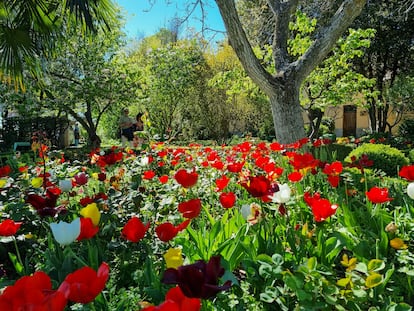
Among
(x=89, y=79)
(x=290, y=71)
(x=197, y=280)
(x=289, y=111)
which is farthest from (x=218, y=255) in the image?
(x=89, y=79)

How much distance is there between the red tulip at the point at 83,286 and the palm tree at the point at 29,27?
202 inches

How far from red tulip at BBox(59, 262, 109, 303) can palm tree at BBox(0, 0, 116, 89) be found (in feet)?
16.8

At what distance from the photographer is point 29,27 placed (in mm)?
5613

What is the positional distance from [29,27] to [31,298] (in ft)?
19.2

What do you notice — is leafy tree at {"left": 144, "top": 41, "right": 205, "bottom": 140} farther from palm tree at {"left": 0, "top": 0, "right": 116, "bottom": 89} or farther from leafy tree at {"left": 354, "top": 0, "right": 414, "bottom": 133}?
palm tree at {"left": 0, "top": 0, "right": 116, "bottom": 89}

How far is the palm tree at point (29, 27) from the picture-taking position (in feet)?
17.9

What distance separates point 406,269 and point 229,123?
13917 mm

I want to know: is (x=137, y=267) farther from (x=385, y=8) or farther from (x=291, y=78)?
(x=385, y=8)

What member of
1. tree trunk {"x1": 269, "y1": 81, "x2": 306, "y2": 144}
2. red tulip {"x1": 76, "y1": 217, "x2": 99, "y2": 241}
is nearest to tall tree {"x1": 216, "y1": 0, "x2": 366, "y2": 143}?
tree trunk {"x1": 269, "y1": 81, "x2": 306, "y2": 144}

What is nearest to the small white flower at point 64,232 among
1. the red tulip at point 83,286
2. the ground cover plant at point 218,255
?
the ground cover plant at point 218,255

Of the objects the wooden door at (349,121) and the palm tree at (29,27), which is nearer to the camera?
the palm tree at (29,27)

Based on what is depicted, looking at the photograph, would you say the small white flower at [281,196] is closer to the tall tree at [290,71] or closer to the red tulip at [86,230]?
the red tulip at [86,230]

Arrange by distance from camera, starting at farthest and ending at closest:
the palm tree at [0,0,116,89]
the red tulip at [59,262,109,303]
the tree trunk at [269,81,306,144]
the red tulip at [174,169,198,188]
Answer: the tree trunk at [269,81,306,144]
the palm tree at [0,0,116,89]
the red tulip at [174,169,198,188]
the red tulip at [59,262,109,303]

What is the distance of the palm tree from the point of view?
545cm
